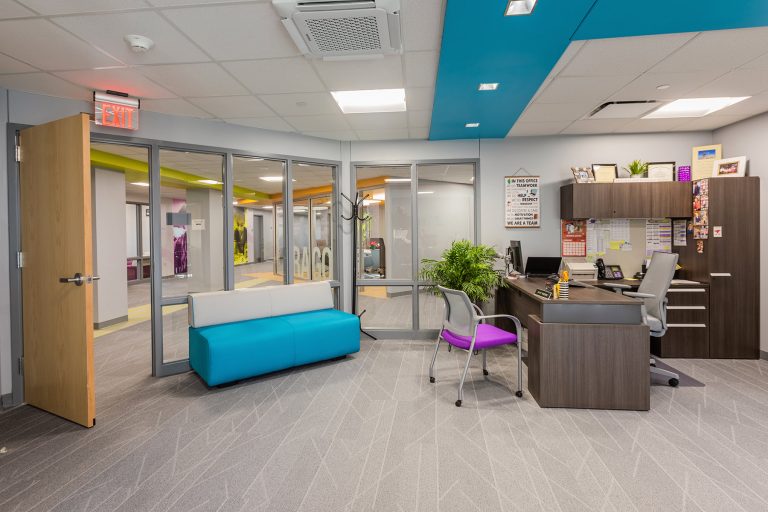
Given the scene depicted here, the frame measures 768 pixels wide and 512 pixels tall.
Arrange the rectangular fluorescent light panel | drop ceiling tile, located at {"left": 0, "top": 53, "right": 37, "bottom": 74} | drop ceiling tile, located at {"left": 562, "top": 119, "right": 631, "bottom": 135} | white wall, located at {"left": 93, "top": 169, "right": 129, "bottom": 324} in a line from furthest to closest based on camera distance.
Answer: white wall, located at {"left": 93, "top": 169, "right": 129, "bottom": 324} → drop ceiling tile, located at {"left": 562, "top": 119, "right": 631, "bottom": 135} → the rectangular fluorescent light panel → drop ceiling tile, located at {"left": 0, "top": 53, "right": 37, "bottom": 74}

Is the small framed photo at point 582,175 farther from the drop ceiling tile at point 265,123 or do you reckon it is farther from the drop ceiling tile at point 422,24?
the drop ceiling tile at point 265,123

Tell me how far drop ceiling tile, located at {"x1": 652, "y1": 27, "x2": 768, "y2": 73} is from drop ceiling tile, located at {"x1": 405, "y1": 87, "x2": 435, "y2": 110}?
1.78 meters

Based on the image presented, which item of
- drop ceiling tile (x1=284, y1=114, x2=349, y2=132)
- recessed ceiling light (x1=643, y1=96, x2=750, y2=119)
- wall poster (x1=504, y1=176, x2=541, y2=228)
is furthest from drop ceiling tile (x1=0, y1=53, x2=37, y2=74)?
recessed ceiling light (x1=643, y1=96, x2=750, y2=119)

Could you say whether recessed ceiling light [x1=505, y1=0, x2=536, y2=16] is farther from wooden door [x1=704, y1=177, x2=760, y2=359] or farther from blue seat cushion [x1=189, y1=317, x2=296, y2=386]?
wooden door [x1=704, y1=177, x2=760, y2=359]

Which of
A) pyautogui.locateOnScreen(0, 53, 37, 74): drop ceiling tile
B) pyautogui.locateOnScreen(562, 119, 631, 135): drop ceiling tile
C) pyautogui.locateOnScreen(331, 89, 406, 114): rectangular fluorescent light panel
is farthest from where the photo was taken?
pyautogui.locateOnScreen(562, 119, 631, 135): drop ceiling tile

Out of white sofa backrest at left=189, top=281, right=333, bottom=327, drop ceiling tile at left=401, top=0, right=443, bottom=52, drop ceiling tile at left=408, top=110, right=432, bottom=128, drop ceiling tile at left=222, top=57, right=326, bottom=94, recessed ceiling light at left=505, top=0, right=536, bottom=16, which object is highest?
drop ceiling tile at left=408, top=110, right=432, bottom=128

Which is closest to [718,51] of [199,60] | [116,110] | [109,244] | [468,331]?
[468,331]

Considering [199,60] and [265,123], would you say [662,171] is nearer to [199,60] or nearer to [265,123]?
[265,123]

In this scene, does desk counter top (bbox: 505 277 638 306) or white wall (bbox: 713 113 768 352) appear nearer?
desk counter top (bbox: 505 277 638 306)

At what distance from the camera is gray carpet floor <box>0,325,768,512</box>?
206 cm

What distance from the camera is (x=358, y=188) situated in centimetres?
548

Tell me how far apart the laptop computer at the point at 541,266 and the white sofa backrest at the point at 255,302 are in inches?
97.3

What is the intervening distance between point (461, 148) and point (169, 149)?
3.47 metres

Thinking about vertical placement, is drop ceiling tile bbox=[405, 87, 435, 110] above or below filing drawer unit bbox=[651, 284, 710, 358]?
above
